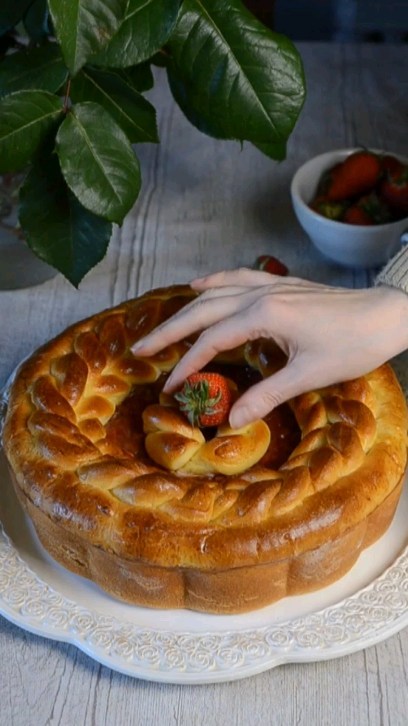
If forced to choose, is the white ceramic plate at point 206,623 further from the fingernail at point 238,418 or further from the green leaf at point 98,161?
the green leaf at point 98,161

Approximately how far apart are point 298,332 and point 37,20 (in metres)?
0.58

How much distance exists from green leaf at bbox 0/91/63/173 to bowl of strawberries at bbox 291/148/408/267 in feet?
1.78

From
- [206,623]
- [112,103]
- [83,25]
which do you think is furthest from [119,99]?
[206,623]

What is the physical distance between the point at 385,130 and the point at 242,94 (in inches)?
32.2

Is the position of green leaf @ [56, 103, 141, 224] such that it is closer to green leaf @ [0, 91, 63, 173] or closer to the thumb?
green leaf @ [0, 91, 63, 173]

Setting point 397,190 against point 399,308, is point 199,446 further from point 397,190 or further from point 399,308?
point 397,190

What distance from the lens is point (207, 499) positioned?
1.14 meters

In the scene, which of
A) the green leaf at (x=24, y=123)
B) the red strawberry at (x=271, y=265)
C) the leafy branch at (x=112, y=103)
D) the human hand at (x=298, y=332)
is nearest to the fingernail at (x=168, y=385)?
the human hand at (x=298, y=332)

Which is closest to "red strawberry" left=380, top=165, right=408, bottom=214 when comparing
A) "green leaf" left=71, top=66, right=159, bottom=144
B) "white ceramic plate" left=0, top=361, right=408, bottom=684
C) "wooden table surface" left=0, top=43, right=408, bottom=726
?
"wooden table surface" left=0, top=43, right=408, bottom=726

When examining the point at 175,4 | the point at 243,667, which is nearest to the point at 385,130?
the point at 175,4

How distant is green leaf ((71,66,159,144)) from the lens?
4.66 ft

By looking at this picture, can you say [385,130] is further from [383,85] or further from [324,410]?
[324,410]

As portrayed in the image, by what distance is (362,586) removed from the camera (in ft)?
3.93

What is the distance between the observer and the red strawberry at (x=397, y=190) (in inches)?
68.4
